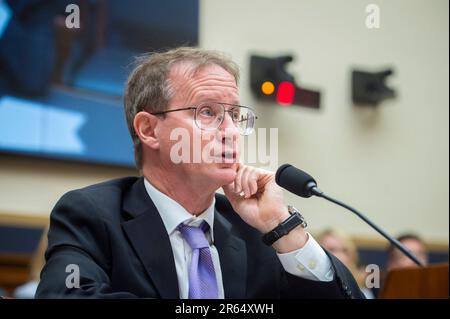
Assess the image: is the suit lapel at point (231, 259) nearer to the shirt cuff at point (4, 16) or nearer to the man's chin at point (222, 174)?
the man's chin at point (222, 174)

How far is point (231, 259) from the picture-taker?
162 centimetres

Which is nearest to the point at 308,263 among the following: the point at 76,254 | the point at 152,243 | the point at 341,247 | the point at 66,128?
the point at 152,243

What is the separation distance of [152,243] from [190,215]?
15 cm

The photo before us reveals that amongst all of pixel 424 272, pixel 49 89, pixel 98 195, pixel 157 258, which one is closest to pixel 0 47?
pixel 49 89

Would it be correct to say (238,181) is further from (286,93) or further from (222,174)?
(286,93)

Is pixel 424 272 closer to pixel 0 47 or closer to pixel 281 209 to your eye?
pixel 281 209

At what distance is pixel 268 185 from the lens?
1.69 metres

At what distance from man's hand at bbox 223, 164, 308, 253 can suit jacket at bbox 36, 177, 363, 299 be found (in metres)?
0.08

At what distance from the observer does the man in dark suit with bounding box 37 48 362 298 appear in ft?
4.84

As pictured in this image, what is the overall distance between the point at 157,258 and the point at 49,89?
2016mm

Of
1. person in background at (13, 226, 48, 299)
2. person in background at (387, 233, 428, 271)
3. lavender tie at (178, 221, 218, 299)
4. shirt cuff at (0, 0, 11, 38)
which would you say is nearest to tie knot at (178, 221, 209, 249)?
lavender tie at (178, 221, 218, 299)

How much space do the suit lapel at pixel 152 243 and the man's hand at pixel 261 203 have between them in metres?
0.24

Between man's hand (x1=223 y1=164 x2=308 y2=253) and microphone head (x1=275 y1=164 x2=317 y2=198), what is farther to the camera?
man's hand (x1=223 y1=164 x2=308 y2=253)

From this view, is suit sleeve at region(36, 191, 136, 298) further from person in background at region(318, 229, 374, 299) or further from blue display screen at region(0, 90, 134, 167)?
person in background at region(318, 229, 374, 299)
